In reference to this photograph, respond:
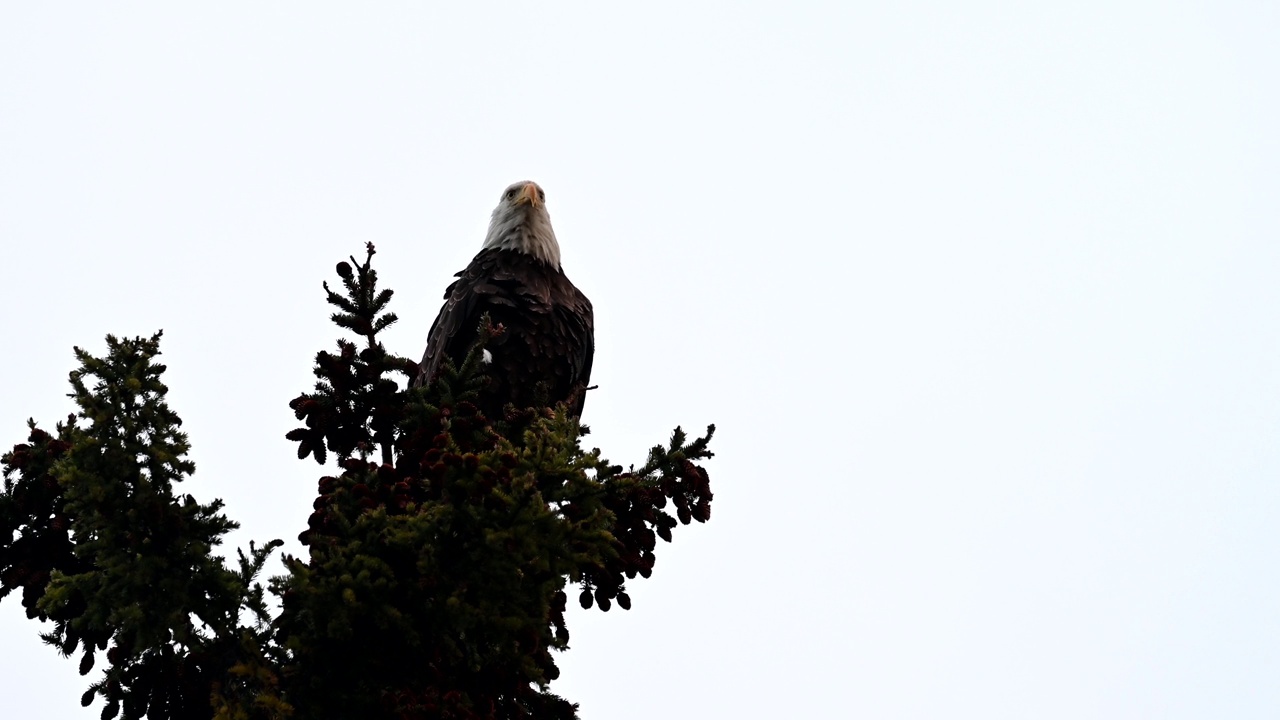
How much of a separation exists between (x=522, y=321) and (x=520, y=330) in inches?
4.3

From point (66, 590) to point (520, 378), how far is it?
3626 mm

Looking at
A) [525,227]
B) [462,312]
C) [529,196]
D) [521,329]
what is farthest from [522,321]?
[529,196]

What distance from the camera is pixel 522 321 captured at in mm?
7609

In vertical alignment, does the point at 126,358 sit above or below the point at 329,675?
above

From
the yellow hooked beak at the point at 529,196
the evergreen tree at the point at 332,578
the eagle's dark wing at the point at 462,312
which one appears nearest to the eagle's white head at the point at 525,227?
the yellow hooked beak at the point at 529,196

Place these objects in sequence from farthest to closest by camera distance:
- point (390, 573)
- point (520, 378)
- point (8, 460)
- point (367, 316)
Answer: point (520, 378) < point (367, 316) < point (8, 460) < point (390, 573)

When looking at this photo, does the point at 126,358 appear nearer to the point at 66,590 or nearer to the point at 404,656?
the point at 66,590

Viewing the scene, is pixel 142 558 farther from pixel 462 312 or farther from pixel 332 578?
pixel 462 312

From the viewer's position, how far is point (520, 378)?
7422mm

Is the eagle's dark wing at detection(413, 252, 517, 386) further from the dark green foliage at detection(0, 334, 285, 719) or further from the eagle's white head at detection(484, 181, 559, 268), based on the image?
the dark green foliage at detection(0, 334, 285, 719)

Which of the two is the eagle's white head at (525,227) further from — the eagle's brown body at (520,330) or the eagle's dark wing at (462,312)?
the eagle's dark wing at (462,312)

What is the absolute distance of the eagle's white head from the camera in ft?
27.8

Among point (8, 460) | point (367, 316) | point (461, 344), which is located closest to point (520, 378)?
point (461, 344)

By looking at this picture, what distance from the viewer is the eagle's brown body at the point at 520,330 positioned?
742 cm
